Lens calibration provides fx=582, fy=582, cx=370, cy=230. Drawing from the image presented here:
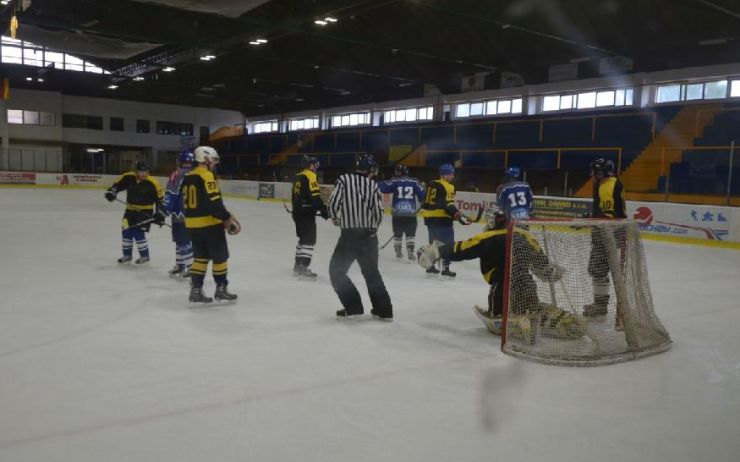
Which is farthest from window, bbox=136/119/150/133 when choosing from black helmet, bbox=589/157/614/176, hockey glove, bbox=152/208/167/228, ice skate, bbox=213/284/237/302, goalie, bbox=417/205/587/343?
goalie, bbox=417/205/587/343

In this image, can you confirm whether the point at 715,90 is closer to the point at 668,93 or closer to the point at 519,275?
the point at 668,93

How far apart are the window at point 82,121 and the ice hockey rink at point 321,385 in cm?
3451

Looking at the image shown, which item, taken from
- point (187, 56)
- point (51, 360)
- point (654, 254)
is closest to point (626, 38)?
point (654, 254)

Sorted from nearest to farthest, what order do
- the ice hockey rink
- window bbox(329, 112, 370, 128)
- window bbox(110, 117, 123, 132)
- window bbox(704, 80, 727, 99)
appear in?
the ice hockey rink → window bbox(704, 80, 727, 99) → window bbox(329, 112, 370, 128) → window bbox(110, 117, 123, 132)

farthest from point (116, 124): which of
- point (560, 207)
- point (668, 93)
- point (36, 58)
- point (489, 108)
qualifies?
point (560, 207)

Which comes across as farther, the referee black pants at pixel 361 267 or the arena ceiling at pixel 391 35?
the arena ceiling at pixel 391 35

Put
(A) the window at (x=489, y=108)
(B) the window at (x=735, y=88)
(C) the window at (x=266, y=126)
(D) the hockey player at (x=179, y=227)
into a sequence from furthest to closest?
(C) the window at (x=266, y=126) < (A) the window at (x=489, y=108) < (B) the window at (x=735, y=88) < (D) the hockey player at (x=179, y=227)

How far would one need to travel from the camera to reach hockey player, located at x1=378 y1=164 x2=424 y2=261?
27.0 ft

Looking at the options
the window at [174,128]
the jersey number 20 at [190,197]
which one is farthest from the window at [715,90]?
the window at [174,128]

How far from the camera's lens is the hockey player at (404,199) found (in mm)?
8242

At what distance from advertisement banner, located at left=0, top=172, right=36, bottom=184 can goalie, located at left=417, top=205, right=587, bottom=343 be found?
27.2m

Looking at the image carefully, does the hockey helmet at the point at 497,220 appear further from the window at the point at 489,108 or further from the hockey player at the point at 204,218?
the window at the point at 489,108

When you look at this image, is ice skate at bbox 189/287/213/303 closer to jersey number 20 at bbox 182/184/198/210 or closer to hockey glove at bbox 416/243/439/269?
jersey number 20 at bbox 182/184/198/210

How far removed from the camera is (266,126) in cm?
4316
